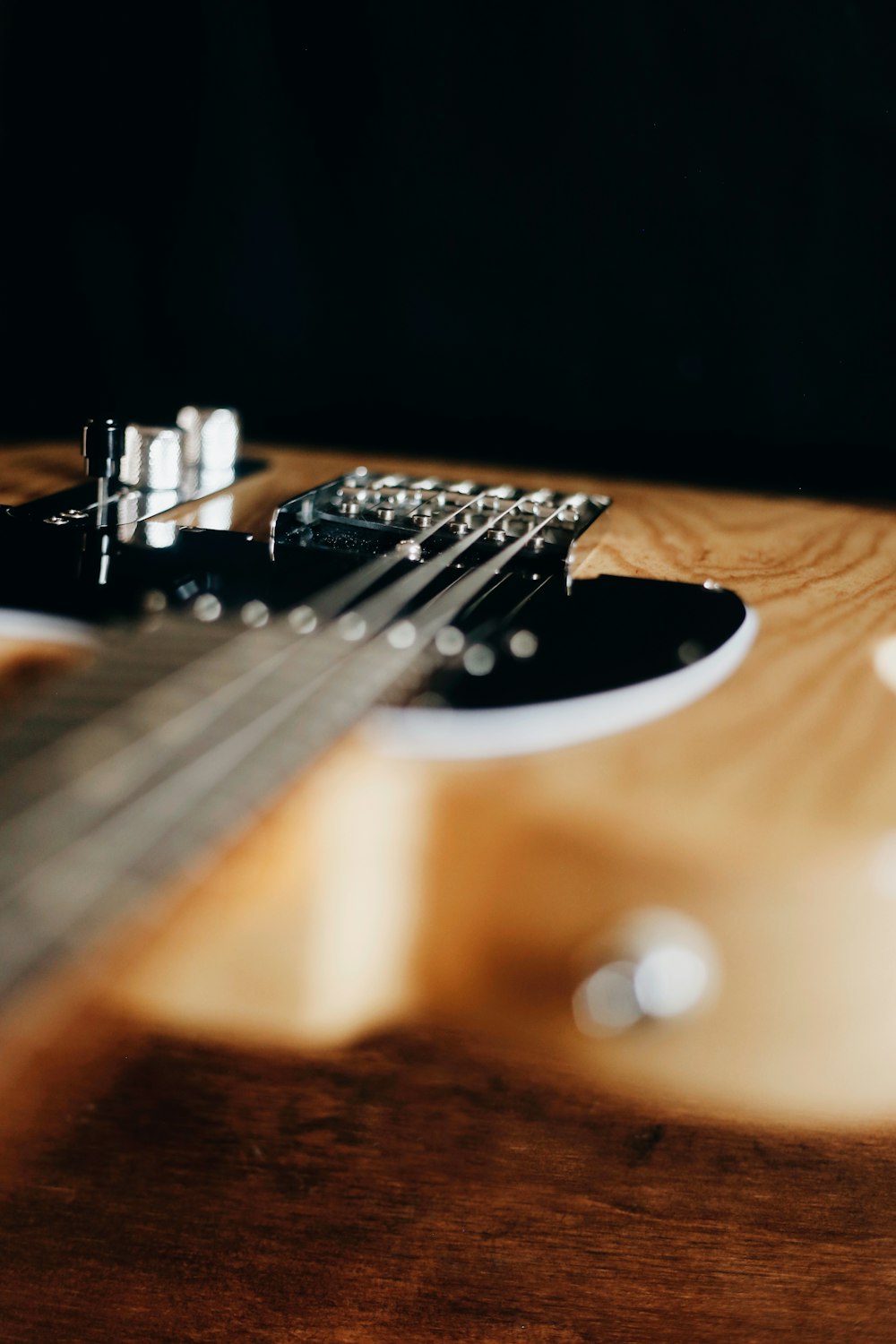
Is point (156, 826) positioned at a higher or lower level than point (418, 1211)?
higher

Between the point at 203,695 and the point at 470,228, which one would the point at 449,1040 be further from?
the point at 470,228

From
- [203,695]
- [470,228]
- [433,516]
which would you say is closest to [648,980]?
[203,695]

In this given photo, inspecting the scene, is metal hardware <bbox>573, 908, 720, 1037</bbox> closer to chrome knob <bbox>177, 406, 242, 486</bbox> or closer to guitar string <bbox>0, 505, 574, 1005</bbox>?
guitar string <bbox>0, 505, 574, 1005</bbox>

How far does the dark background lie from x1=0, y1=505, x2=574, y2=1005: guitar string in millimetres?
744

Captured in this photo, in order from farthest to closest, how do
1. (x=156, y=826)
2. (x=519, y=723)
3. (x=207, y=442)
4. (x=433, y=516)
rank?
(x=207, y=442), (x=433, y=516), (x=519, y=723), (x=156, y=826)

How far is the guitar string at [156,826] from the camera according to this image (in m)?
0.23

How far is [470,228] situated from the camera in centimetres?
117

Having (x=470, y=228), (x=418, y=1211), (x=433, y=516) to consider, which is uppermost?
(x=470, y=228)

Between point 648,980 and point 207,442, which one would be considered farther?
point 207,442

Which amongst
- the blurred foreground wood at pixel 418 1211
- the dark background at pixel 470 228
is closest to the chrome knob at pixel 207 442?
the dark background at pixel 470 228

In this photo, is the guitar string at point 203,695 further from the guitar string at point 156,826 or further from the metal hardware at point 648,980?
the metal hardware at point 648,980

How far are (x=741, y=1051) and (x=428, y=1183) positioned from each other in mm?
110

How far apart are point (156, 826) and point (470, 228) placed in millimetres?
1039

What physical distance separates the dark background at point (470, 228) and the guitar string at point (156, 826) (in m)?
0.74
